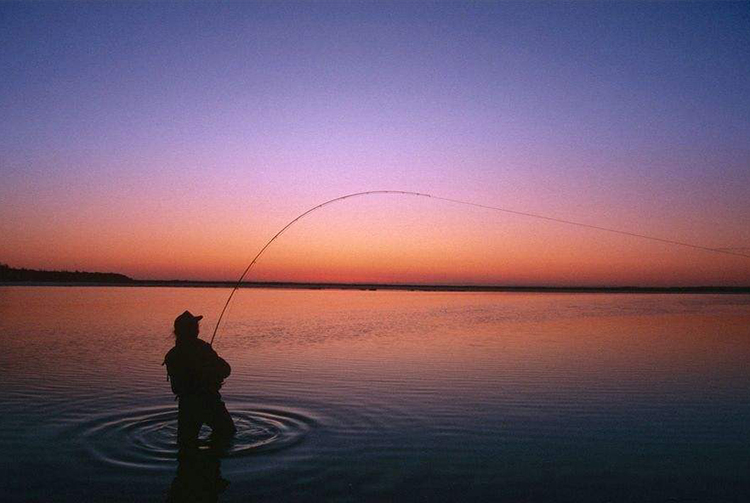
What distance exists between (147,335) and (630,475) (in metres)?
21.7

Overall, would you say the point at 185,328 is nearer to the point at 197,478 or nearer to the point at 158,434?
the point at 197,478

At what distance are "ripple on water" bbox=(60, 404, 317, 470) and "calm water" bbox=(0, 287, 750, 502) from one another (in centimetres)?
4

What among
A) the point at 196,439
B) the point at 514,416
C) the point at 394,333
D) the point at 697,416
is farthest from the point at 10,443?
the point at 394,333

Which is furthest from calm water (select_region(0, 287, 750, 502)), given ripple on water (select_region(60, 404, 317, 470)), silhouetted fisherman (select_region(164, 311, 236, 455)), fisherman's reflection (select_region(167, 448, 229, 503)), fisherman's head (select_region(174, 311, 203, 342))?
fisherman's head (select_region(174, 311, 203, 342))

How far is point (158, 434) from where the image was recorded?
376 inches

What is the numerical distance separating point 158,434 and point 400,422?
396 centimetres

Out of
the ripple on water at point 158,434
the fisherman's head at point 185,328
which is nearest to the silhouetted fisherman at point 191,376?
the fisherman's head at point 185,328

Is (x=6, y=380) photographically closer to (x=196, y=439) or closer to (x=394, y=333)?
(x=196, y=439)

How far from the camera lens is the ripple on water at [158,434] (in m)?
8.27

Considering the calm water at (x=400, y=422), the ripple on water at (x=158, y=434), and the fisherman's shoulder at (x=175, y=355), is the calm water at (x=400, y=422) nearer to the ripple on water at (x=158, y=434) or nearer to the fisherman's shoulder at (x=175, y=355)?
the ripple on water at (x=158, y=434)

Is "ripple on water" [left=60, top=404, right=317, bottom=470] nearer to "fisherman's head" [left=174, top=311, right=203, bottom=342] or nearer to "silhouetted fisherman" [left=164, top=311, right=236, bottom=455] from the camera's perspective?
"silhouetted fisherman" [left=164, top=311, right=236, bottom=455]

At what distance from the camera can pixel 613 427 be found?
10.5 meters

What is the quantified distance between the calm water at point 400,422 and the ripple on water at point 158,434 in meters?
0.04

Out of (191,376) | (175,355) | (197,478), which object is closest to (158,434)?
(191,376)
